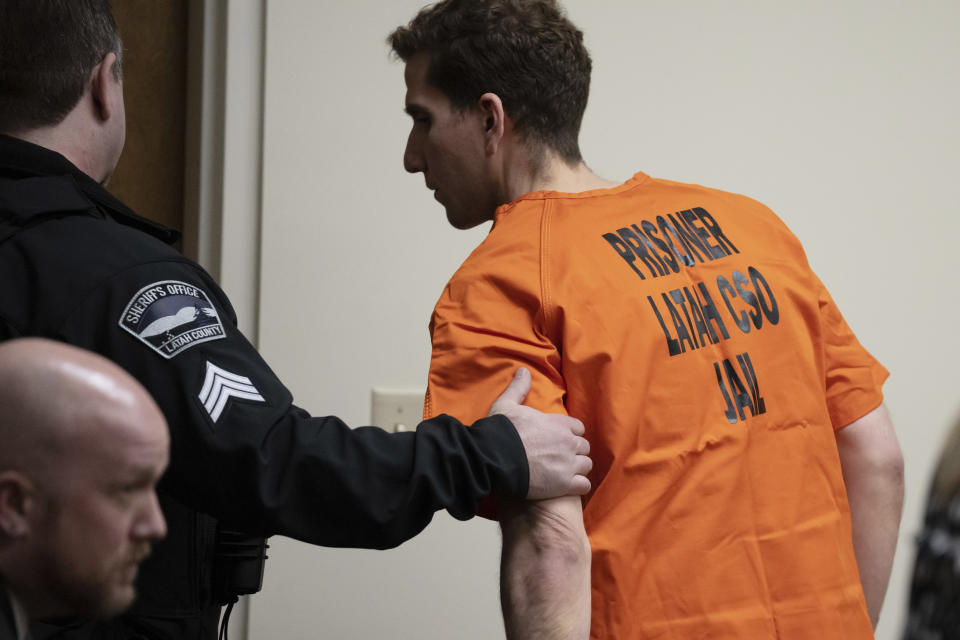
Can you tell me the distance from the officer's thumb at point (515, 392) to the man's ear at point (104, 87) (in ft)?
1.90

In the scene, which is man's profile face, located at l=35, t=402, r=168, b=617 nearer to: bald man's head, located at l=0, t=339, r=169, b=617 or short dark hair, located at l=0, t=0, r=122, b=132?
bald man's head, located at l=0, t=339, r=169, b=617

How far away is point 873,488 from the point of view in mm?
1256

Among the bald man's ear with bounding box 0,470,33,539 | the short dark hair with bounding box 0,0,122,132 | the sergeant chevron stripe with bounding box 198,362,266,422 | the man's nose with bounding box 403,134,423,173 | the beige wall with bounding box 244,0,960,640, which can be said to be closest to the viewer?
the bald man's ear with bounding box 0,470,33,539

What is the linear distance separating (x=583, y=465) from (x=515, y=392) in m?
0.10

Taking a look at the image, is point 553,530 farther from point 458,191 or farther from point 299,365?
point 299,365

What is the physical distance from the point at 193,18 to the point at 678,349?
129 cm

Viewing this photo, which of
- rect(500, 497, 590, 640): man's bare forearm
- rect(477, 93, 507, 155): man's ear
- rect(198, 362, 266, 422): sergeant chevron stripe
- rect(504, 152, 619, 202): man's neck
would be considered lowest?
rect(500, 497, 590, 640): man's bare forearm

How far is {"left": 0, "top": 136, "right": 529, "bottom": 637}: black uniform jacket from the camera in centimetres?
98

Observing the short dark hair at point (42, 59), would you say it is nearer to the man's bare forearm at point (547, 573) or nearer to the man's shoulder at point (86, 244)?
the man's shoulder at point (86, 244)

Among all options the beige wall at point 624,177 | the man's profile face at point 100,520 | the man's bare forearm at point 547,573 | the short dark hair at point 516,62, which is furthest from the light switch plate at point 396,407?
the man's profile face at point 100,520

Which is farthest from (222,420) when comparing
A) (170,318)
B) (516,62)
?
(516,62)

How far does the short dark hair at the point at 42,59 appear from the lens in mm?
1121

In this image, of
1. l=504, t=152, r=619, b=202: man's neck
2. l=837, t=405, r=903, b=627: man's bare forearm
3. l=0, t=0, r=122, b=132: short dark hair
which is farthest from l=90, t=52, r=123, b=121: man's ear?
l=837, t=405, r=903, b=627: man's bare forearm

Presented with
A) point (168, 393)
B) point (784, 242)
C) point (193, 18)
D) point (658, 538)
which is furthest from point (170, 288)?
point (193, 18)
